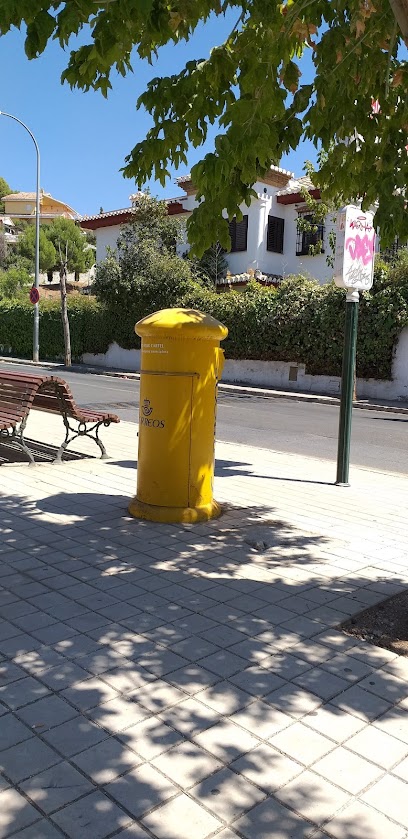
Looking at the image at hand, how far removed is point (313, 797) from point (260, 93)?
3.37 meters

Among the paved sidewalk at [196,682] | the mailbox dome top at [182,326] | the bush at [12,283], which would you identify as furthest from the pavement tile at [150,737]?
the bush at [12,283]

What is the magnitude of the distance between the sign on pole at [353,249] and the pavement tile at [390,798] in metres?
5.39

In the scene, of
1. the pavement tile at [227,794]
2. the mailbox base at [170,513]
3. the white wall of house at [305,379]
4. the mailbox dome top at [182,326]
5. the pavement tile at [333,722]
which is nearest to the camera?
the pavement tile at [227,794]

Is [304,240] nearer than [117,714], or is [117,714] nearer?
[117,714]

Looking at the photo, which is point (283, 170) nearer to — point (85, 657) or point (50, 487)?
point (50, 487)

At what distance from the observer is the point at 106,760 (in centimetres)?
237

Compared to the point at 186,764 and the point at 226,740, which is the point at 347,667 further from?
→ the point at 186,764

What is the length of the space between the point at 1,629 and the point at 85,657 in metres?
0.54

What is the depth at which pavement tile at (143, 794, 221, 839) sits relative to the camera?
2.03 m

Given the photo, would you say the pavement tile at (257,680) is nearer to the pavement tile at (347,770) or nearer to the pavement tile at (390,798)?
the pavement tile at (347,770)

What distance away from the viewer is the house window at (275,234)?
31109 millimetres

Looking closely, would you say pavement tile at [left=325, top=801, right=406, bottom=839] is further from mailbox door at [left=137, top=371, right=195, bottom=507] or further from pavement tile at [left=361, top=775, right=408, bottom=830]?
mailbox door at [left=137, top=371, right=195, bottom=507]

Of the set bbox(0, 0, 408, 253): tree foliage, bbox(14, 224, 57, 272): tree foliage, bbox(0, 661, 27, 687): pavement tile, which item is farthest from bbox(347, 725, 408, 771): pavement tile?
bbox(14, 224, 57, 272): tree foliage

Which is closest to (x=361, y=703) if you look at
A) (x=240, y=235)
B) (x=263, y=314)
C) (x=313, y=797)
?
(x=313, y=797)
